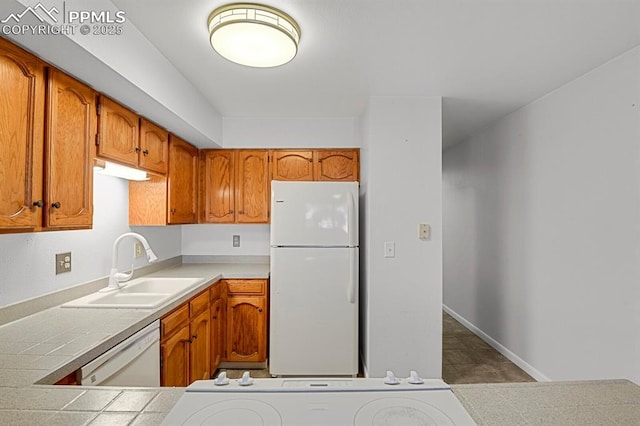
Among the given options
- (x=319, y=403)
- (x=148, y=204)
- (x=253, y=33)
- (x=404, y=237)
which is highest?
(x=253, y=33)

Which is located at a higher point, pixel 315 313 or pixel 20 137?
pixel 20 137

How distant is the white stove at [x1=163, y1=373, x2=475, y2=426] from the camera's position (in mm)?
756

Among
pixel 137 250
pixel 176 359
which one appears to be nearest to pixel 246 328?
pixel 176 359

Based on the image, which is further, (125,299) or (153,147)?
(153,147)

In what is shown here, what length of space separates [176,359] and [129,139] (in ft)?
4.53

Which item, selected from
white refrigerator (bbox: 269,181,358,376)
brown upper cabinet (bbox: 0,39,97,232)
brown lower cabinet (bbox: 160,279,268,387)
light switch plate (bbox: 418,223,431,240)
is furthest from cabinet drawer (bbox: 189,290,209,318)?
light switch plate (bbox: 418,223,431,240)

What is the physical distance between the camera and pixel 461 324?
4039mm

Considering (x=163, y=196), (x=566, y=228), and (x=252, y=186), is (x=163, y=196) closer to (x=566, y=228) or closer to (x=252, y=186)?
(x=252, y=186)

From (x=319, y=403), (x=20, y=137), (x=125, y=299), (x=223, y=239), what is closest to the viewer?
(x=319, y=403)

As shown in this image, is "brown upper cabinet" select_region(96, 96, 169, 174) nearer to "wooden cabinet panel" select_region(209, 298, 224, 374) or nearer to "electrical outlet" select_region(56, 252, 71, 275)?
"electrical outlet" select_region(56, 252, 71, 275)

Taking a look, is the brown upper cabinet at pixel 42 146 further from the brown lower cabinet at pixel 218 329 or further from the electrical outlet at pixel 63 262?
the brown lower cabinet at pixel 218 329

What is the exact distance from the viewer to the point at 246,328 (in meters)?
2.82

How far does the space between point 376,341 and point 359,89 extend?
75.3 inches

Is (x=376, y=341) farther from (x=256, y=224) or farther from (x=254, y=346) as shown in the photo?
(x=256, y=224)
